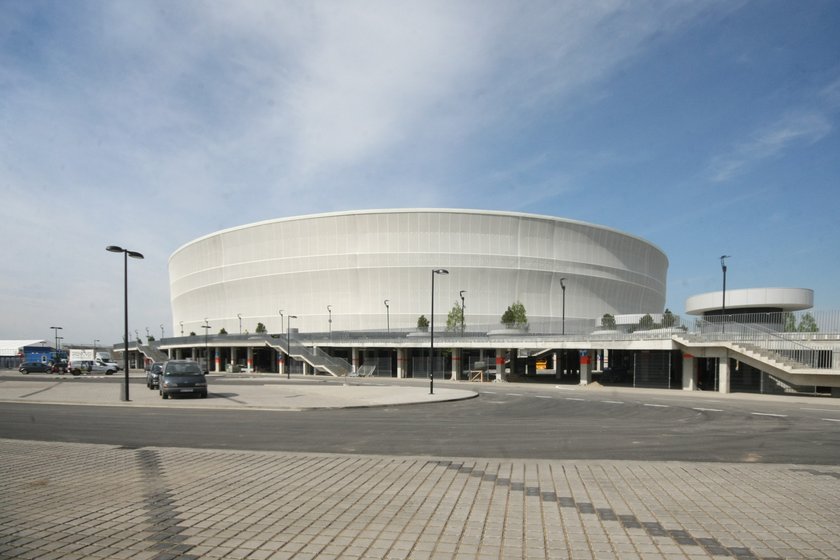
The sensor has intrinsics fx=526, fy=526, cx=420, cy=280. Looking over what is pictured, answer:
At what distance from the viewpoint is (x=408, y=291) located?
90.0 m

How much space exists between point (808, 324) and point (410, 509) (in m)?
36.3

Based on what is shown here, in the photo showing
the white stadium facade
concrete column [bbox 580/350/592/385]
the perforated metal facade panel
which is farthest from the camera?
the perforated metal facade panel

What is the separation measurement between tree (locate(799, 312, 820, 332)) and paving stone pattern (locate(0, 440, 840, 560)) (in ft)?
92.8

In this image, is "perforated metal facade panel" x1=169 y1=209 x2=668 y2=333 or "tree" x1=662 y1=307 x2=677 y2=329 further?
"perforated metal facade panel" x1=169 y1=209 x2=668 y2=333

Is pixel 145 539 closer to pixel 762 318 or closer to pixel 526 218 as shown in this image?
pixel 762 318

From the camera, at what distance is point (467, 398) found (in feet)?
90.4

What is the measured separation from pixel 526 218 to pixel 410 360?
41.8 m

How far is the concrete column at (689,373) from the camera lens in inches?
1391

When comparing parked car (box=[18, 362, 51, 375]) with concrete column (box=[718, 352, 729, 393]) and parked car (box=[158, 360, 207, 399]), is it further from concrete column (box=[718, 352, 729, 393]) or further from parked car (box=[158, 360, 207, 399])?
concrete column (box=[718, 352, 729, 393])

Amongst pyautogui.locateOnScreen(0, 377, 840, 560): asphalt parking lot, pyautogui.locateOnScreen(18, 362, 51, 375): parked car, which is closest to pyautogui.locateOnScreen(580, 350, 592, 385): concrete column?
pyautogui.locateOnScreen(0, 377, 840, 560): asphalt parking lot

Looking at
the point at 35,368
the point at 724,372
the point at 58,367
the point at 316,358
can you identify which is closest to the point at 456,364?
the point at 316,358

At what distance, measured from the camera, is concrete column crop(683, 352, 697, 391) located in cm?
3534

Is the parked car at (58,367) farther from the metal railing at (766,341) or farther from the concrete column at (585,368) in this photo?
the metal railing at (766,341)

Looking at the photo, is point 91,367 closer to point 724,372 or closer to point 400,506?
point 724,372
